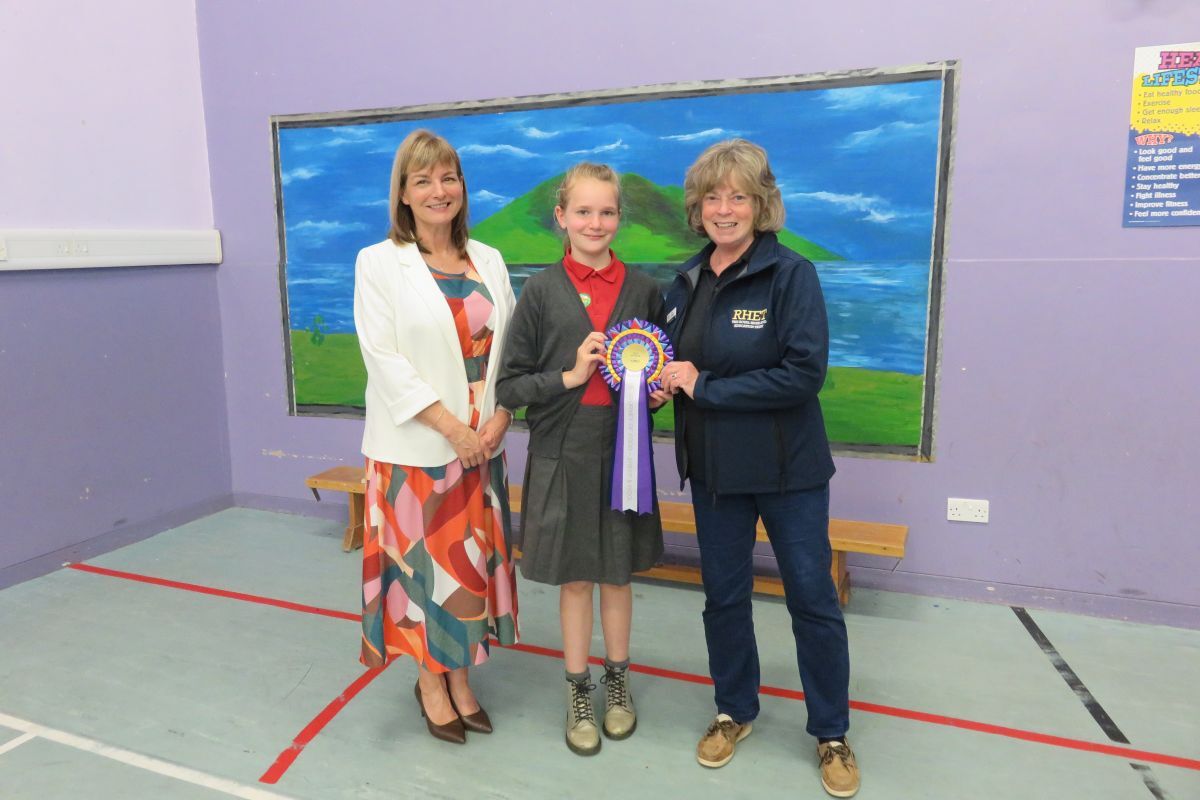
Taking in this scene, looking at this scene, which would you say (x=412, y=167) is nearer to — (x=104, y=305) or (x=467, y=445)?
(x=467, y=445)

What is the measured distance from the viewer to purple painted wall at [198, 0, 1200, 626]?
8.98ft

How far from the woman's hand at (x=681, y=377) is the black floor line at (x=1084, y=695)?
1469 mm

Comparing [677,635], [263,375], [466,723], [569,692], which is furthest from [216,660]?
[263,375]

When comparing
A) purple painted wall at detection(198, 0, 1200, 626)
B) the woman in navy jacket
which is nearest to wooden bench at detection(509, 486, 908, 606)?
purple painted wall at detection(198, 0, 1200, 626)

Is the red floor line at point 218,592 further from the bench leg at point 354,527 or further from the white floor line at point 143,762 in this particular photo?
A: the white floor line at point 143,762

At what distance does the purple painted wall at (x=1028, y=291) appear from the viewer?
2736mm

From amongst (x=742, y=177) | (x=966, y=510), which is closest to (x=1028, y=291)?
(x=966, y=510)

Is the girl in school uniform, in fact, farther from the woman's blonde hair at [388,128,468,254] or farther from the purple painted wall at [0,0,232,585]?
the purple painted wall at [0,0,232,585]

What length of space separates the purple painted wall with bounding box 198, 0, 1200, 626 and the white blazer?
1530mm

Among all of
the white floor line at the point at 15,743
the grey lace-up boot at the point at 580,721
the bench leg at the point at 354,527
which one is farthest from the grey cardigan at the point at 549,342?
the bench leg at the point at 354,527

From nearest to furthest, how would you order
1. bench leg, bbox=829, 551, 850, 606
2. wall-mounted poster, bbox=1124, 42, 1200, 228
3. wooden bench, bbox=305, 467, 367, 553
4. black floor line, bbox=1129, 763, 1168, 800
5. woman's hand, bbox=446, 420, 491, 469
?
black floor line, bbox=1129, 763, 1168, 800
woman's hand, bbox=446, 420, 491, 469
wall-mounted poster, bbox=1124, 42, 1200, 228
bench leg, bbox=829, 551, 850, 606
wooden bench, bbox=305, 467, 367, 553

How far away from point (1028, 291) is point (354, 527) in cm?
289

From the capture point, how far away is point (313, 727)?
2262 millimetres

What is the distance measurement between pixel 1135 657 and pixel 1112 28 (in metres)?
2.04
